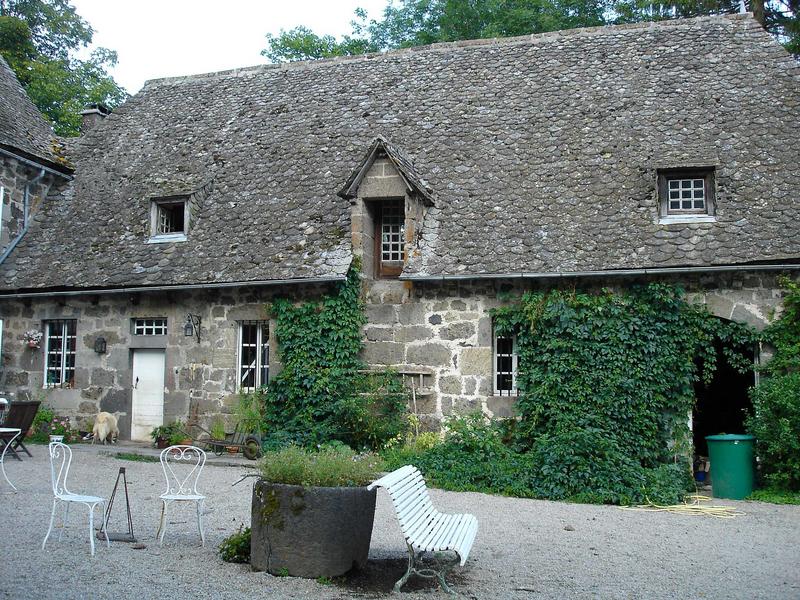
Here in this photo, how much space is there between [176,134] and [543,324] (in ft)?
31.8

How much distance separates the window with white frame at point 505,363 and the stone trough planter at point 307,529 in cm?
684

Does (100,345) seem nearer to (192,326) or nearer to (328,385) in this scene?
(192,326)

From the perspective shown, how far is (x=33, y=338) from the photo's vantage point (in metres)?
15.6

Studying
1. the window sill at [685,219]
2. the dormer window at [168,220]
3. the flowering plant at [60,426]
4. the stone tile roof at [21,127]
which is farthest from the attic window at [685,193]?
the stone tile roof at [21,127]

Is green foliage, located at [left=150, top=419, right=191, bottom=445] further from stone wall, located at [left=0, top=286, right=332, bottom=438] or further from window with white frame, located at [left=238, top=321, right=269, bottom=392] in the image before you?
window with white frame, located at [left=238, top=321, right=269, bottom=392]

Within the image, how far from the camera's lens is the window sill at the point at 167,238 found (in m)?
15.4

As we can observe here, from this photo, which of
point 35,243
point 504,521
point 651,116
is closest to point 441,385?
point 504,521

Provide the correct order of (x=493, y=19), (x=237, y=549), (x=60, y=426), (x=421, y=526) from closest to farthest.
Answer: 1. (x=421, y=526)
2. (x=237, y=549)
3. (x=60, y=426)
4. (x=493, y=19)

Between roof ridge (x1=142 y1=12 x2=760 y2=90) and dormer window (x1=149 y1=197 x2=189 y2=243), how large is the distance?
4.73 meters

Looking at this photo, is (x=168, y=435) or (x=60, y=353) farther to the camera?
(x=60, y=353)

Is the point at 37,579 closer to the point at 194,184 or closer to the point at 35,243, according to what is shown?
the point at 194,184

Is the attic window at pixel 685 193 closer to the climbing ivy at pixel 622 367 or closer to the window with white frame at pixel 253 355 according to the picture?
the climbing ivy at pixel 622 367

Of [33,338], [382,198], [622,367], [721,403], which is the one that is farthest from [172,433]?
[721,403]

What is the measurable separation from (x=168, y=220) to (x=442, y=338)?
642cm
